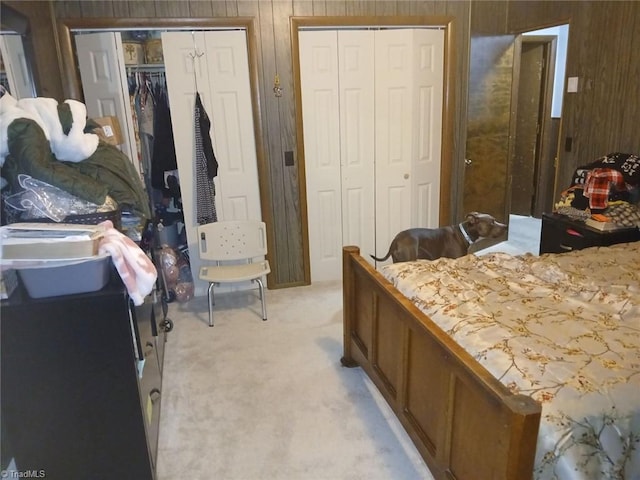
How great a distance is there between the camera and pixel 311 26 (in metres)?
3.36

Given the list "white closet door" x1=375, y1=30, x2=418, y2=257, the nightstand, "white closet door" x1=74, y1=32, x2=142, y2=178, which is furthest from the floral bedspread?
"white closet door" x1=74, y1=32, x2=142, y2=178

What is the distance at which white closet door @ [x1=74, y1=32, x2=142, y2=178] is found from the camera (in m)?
3.18

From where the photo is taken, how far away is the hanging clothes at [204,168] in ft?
10.9

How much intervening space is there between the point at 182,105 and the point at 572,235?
2.83m

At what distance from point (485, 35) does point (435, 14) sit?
80 centimetres

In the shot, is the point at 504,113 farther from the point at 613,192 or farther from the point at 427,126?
the point at 613,192

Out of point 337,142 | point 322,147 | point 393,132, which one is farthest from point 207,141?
point 393,132

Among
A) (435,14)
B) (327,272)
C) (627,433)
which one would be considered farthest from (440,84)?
(627,433)

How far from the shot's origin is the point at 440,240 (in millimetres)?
3156

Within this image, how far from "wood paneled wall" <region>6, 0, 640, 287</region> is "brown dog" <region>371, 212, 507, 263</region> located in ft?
3.01

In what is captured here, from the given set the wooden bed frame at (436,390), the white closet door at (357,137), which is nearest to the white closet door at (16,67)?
the wooden bed frame at (436,390)

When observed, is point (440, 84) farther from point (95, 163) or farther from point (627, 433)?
point (627, 433)

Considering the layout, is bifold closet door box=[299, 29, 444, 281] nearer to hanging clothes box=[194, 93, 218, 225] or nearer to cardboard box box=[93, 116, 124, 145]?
hanging clothes box=[194, 93, 218, 225]

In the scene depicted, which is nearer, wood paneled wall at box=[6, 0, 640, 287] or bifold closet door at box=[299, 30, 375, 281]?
wood paneled wall at box=[6, 0, 640, 287]
